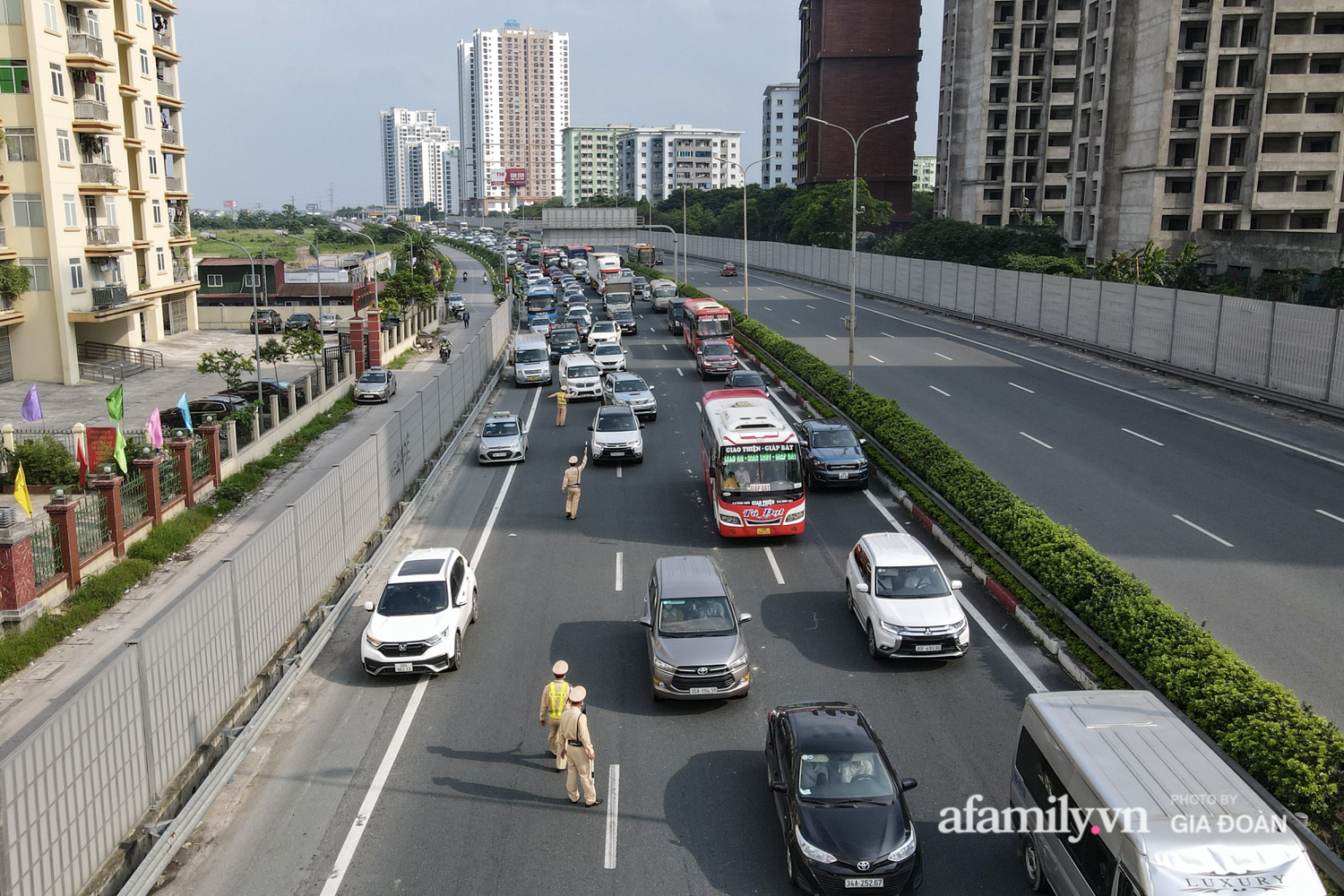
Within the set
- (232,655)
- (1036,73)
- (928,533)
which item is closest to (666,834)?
(232,655)

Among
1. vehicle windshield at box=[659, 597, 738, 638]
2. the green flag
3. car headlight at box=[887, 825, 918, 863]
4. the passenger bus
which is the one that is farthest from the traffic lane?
the passenger bus

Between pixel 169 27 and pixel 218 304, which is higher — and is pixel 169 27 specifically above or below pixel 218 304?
above

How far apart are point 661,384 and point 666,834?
3565 centimetres

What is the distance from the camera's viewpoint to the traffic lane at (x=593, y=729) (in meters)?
12.4

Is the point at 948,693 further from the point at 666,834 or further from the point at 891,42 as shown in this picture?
the point at 891,42

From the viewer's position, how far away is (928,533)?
24922 mm

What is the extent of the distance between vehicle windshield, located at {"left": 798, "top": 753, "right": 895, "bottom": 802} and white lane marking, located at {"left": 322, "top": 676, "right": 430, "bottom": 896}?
5496 millimetres

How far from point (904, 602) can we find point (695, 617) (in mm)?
3852

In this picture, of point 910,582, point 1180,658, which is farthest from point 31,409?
point 1180,658

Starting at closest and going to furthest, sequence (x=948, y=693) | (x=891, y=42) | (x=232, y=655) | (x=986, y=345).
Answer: (x=232, y=655), (x=948, y=693), (x=986, y=345), (x=891, y=42)

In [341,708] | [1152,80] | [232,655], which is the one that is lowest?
[341,708]

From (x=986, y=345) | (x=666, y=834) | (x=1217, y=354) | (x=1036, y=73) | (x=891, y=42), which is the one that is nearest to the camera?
(x=666, y=834)

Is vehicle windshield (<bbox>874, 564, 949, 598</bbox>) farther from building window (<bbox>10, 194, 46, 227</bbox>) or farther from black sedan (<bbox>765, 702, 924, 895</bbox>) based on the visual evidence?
building window (<bbox>10, 194, 46, 227</bbox>)

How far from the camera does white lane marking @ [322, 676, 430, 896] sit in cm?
1211
